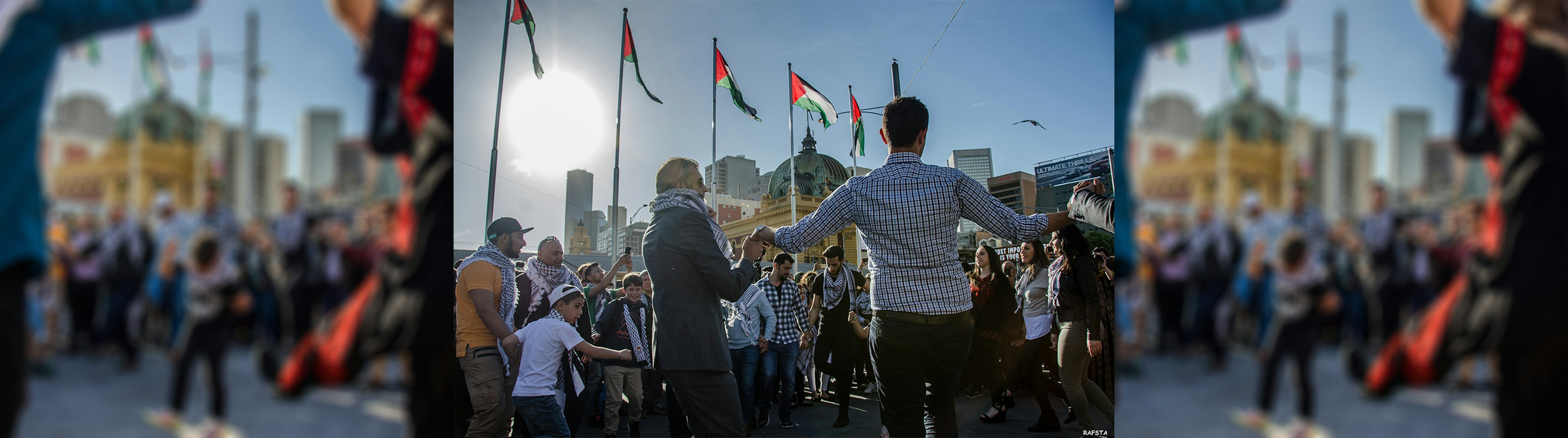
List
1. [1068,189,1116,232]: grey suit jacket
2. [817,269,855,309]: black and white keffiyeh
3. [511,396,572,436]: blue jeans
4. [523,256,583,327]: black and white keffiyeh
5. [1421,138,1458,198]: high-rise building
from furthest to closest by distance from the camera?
1. [817,269,855,309]: black and white keffiyeh
2. [523,256,583,327]: black and white keffiyeh
3. [511,396,572,436]: blue jeans
4. [1068,189,1116,232]: grey suit jacket
5. [1421,138,1458,198]: high-rise building

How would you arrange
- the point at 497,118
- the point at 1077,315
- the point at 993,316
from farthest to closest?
the point at 993,316
the point at 1077,315
the point at 497,118

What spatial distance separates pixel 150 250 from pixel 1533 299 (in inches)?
116

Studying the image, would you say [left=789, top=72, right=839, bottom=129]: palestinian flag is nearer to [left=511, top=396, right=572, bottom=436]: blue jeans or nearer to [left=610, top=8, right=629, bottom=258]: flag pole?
[left=610, top=8, right=629, bottom=258]: flag pole

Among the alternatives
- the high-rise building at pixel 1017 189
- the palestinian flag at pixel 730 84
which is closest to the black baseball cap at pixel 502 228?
the palestinian flag at pixel 730 84

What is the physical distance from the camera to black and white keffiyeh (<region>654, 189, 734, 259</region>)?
3.18 meters

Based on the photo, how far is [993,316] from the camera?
15.6 feet

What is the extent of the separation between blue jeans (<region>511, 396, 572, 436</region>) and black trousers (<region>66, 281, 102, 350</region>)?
7.34 feet

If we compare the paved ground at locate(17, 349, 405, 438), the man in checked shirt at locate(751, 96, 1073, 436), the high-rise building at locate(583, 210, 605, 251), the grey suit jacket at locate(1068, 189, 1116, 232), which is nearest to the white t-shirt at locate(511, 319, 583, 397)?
the high-rise building at locate(583, 210, 605, 251)

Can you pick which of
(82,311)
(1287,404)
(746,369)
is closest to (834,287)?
(746,369)

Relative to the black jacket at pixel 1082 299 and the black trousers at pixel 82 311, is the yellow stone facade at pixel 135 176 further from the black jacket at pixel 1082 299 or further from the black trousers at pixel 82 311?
the black jacket at pixel 1082 299

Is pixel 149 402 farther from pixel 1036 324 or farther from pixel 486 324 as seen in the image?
pixel 1036 324

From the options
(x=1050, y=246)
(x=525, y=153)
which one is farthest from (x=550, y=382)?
(x=1050, y=246)

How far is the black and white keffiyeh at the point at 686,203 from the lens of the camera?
10.4ft

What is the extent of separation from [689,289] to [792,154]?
4.67 ft
